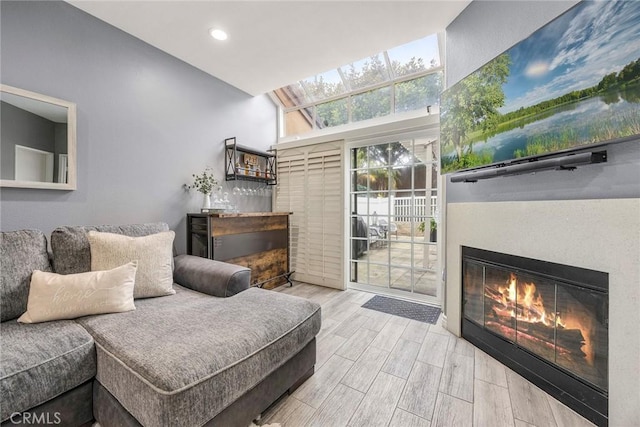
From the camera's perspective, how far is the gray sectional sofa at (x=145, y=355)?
954 millimetres

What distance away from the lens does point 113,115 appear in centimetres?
214

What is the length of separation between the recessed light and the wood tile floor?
111 inches

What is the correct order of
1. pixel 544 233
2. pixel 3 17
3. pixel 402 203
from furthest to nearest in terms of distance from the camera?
pixel 402 203 → pixel 3 17 → pixel 544 233

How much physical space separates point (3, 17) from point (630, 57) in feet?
11.5

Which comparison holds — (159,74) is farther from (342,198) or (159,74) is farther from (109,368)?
(109,368)

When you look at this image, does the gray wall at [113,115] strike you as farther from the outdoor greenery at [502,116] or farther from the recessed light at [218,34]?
the outdoor greenery at [502,116]

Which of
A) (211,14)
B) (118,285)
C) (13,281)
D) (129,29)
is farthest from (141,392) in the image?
(129,29)

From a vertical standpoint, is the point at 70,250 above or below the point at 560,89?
below

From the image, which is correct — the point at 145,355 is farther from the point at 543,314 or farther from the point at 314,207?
the point at 314,207

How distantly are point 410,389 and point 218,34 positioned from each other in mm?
3152

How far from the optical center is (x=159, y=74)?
2469mm

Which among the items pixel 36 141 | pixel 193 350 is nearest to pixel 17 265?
pixel 36 141

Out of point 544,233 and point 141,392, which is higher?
point 544,233

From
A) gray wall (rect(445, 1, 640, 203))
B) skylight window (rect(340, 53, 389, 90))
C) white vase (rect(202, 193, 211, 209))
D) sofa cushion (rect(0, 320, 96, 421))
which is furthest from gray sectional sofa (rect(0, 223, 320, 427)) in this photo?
skylight window (rect(340, 53, 389, 90))
